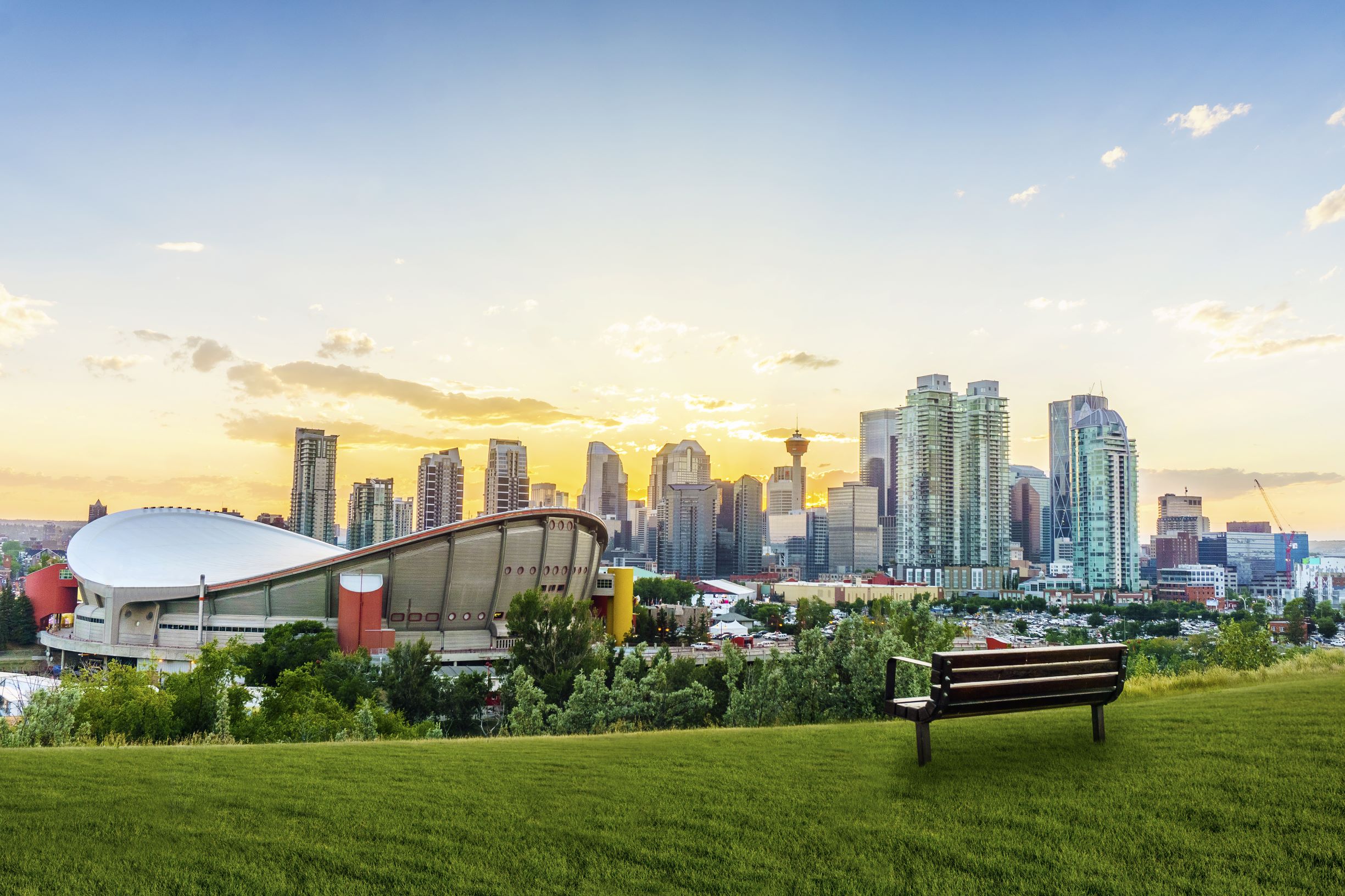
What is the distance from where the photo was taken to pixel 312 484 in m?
141

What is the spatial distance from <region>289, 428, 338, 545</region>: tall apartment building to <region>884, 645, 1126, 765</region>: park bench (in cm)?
14615

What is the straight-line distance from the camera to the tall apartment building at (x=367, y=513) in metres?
147

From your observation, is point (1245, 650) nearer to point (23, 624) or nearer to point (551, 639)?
point (551, 639)

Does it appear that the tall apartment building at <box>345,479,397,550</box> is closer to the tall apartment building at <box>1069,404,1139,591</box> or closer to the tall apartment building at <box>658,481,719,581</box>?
the tall apartment building at <box>658,481,719,581</box>

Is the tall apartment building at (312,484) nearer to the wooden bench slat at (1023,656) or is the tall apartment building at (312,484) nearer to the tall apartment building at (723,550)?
the tall apartment building at (723,550)

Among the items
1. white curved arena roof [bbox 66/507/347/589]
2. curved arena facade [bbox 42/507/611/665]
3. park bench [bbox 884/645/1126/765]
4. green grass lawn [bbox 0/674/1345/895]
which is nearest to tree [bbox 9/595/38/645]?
white curved arena roof [bbox 66/507/347/589]

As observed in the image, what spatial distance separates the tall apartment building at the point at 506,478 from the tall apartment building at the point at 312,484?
27.2 m

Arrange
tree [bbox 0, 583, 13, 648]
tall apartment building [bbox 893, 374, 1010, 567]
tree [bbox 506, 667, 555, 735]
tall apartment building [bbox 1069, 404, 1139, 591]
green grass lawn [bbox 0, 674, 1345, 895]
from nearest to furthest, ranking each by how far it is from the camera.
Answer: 1. green grass lawn [bbox 0, 674, 1345, 895]
2. tree [bbox 506, 667, 555, 735]
3. tree [bbox 0, 583, 13, 648]
4. tall apartment building [bbox 1069, 404, 1139, 591]
5. tall apartment building [bbox 893, 374, 1010, 567]

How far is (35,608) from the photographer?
68562 mm

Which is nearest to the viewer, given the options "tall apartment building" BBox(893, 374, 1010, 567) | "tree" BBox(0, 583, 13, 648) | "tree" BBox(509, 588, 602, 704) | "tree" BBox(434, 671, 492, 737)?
"tree" BBox(434, 671, 492, 737)

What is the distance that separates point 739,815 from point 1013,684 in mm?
2432

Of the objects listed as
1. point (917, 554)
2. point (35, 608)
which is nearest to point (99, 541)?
point (35, 608)

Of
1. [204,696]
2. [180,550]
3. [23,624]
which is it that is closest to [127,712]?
[204,696]

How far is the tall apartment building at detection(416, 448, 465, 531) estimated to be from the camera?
140 meters
